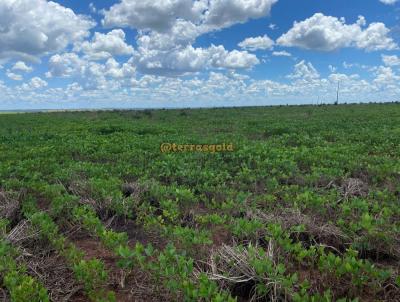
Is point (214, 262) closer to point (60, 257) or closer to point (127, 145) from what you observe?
point (60, 257)

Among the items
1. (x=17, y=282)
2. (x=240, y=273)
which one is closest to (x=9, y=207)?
(x=17, y=282)

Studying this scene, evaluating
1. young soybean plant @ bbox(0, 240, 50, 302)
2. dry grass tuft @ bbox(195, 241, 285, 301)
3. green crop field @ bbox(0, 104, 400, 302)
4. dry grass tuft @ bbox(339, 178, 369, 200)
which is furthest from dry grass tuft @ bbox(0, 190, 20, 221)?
dry grass tuft @ bbox(339, 178, 369, 200)

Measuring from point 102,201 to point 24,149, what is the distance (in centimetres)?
716

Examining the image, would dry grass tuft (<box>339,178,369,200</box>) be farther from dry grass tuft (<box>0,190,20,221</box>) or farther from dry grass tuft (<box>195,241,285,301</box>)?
dry grass tuft (<box>0,190,20,221</box>)

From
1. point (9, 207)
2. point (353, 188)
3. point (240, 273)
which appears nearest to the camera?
→ point (240, 273)

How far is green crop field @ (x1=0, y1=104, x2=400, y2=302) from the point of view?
3.79 m

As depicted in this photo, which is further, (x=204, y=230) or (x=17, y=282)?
(x=204, y=230)

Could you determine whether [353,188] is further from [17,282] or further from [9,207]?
[9,207]

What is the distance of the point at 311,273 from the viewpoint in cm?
410

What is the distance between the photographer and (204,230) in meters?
5.06

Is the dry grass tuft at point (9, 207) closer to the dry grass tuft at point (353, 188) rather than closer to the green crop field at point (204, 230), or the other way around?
the green crop field at point (204, 230)

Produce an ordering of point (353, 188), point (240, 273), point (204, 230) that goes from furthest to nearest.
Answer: point (353, 188), point (204, 230), point (240, 273)

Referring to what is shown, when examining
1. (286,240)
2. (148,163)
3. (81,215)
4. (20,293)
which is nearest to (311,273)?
(286,240)

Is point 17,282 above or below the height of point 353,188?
below
